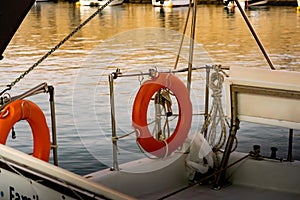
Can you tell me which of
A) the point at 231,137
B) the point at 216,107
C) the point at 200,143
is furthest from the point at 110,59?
the point at 231,137

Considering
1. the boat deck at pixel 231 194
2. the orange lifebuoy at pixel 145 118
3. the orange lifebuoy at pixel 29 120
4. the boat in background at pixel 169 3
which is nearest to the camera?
the orange lifebuoy at pixel 29 120

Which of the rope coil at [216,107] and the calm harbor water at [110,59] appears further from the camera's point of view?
the calm harbor water at [110,59]

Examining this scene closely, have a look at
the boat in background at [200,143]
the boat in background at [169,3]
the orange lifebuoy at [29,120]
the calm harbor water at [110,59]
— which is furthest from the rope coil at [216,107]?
the boat in background at [169,3]

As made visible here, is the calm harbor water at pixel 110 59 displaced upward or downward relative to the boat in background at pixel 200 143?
downward

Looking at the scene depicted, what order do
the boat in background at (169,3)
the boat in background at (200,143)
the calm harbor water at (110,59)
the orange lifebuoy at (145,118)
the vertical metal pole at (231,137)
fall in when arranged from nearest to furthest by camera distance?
the boat in background at (200,143), the vertical metal pole at (231,137), the orange lifebuoy at (145,118), the calm harbor water at (110,59), the boat in background at (169,3)

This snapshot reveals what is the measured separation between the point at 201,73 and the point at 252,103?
736 centimetres

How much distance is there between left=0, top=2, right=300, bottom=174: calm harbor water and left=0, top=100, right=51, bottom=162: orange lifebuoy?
2.61 feet

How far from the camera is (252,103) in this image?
12.4 feet

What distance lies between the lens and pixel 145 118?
4.05 meters

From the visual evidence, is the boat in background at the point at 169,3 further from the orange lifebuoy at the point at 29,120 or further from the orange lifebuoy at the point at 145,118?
the orange lifebuoy at the point at 29,120

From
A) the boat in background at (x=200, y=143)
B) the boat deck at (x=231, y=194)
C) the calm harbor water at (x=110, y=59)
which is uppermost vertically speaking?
the boat in background at (x=200, y=143)

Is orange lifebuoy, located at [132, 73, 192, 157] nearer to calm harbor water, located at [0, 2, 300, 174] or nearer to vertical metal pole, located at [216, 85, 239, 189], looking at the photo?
calm harbor water, located at [0, 2, 300, 174]

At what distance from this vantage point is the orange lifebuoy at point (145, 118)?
4012 millimetres

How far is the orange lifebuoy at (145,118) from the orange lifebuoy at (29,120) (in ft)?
2.04
